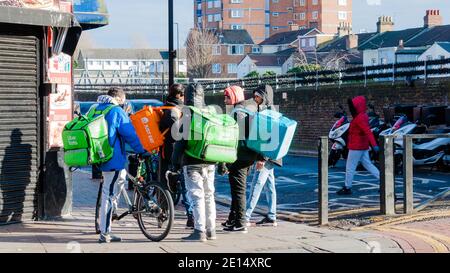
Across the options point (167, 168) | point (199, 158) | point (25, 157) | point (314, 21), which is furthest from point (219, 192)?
point (314, 21)

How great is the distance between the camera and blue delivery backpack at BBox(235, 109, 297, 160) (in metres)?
10.5

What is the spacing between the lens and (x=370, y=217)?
38.0 feet

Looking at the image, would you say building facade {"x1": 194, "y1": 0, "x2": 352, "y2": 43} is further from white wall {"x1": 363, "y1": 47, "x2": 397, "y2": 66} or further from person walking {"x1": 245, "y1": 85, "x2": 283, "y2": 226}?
person walking {"x1": 245, "y1": 85, "x2": 283, "y2": 226}

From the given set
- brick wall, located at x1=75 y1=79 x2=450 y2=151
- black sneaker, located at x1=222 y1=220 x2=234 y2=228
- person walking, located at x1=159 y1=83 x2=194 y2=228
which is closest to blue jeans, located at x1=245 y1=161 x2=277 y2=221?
black sneaker, located at x1=222 y1=220 x2=234 y2=228

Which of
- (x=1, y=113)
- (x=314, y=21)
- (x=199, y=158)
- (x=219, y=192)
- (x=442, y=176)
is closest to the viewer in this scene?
(x=199, y=158)

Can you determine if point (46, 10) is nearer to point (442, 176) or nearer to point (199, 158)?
point (199, 158)

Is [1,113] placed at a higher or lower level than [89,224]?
higher

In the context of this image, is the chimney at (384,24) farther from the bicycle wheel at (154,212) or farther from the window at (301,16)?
the bicycle wheel at (154,212)

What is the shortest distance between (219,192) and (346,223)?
17.2 feet

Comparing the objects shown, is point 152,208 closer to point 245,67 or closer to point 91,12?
point 91,12

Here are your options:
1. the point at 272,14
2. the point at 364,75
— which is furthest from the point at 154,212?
the point at 272,14

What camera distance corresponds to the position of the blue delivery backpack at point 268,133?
10.5 metres

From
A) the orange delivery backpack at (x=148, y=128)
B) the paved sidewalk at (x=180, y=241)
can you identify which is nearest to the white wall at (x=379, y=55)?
the paved sidewalk at (x=180, y=241)

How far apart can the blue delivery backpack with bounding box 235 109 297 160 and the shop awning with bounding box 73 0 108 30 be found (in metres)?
3.73
